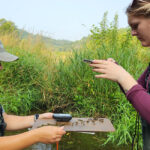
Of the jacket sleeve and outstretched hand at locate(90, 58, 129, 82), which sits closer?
the jacket sleeve

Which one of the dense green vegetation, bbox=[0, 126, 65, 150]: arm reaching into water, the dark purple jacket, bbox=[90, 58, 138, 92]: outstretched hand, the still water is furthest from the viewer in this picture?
the dense green vegetation

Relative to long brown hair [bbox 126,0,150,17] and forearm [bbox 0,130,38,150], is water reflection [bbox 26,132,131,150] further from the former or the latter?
long brown hair [bbox 126,0,150,17]

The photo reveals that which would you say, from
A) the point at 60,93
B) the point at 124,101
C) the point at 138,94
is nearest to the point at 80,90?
the point at 60,93

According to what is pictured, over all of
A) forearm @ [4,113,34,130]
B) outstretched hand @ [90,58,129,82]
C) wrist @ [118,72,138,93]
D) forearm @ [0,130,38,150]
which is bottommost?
forearm @ [4,113,34,130]

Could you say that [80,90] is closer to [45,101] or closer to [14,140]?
[45,101]

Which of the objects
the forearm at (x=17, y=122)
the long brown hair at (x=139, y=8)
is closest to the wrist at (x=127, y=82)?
the long brown hair at (x=139, y=8)

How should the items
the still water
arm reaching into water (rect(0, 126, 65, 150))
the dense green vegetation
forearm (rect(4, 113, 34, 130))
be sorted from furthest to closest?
the dense green vegetation
the still water
forearm (rect(4, 113, 34, 130))
arm reaching into water (rect(0, 126, 65, 150))

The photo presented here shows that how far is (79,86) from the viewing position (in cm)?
503

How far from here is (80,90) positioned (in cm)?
500

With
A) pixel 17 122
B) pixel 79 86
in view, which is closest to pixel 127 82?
pixel 17 122

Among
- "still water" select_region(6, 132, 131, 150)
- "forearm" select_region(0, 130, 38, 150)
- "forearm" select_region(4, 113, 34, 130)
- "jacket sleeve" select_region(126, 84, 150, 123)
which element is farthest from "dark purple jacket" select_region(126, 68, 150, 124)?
"still water" select_region(6, 132, 131, 150)

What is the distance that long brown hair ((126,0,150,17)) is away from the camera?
1.54 m

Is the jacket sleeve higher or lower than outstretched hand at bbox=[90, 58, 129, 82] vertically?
lower

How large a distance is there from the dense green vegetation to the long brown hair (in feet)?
8.24
